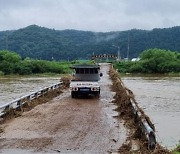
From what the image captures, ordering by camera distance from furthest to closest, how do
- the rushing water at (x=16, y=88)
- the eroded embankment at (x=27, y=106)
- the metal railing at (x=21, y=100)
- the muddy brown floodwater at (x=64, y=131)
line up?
the rushing water at (x=16, y=88) → the metal railing at (x=21, y=100) → the eroded embankment at (x=27, y=106) → the muddy brown floodwater at (x=64, y=131)

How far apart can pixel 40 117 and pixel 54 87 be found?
12959 mm

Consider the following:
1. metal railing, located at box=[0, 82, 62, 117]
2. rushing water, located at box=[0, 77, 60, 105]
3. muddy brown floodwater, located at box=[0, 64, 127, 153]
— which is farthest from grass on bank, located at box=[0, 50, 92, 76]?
muddy brown floodwater, located at box=[0, 64, 127, 153]

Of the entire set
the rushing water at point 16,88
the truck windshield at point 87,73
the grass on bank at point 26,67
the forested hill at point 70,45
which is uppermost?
the forested hill at point 70,45

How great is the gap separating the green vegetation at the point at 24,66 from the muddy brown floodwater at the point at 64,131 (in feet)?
234

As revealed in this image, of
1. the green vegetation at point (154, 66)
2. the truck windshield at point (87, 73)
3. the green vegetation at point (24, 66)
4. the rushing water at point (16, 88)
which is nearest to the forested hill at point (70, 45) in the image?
the green vegetation at point (24, 66)

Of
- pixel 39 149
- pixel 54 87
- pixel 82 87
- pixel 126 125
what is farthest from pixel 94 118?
pixel 54 87

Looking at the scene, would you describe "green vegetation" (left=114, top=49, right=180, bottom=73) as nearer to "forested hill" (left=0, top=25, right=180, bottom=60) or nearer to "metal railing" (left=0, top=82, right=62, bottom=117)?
"forested hill" (left=0, top=25, right=180, bottom=60)

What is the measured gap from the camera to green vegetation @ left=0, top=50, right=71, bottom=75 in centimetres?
8994

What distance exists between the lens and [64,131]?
12781 mm

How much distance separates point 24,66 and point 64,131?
7945 cm

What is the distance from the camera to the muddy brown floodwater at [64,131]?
10.5 meters

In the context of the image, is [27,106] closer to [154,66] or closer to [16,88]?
[16,88]

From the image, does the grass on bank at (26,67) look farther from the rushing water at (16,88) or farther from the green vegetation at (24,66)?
the rushing water at (16,88)

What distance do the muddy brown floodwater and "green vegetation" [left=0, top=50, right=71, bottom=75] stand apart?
7142 centimetres
